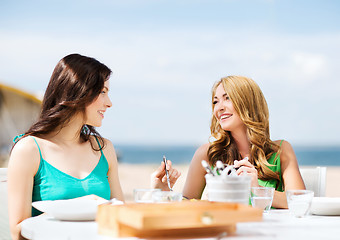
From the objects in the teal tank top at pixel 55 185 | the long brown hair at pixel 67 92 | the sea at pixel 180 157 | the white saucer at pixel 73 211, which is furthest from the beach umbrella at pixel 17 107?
the sea at pixel 180 157

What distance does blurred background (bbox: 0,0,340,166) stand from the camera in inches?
1340

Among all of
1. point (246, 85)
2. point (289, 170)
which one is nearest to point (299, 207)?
point (289, 170)

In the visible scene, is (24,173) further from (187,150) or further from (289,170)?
(187,150)

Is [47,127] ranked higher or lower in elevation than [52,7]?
lower

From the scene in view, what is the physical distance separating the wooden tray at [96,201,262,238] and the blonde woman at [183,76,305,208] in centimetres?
132

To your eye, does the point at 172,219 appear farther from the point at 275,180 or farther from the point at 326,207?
the point at 275,180

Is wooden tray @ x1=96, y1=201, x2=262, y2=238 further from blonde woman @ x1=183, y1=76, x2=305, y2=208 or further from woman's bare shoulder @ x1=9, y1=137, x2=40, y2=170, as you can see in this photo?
blonde woman @ x1=183, y1=76, x2=305, y2=208

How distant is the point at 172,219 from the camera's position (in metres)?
1.27

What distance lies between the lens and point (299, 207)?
1.80 meters

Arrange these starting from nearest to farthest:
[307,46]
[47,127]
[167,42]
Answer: [47,127]
[307,46]
[167,42]

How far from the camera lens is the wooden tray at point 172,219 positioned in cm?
126

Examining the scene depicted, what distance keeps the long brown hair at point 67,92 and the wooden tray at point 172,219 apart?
92 cm

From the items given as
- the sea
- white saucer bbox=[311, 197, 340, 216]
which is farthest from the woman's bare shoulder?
the sea

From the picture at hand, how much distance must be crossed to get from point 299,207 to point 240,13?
37160mm
